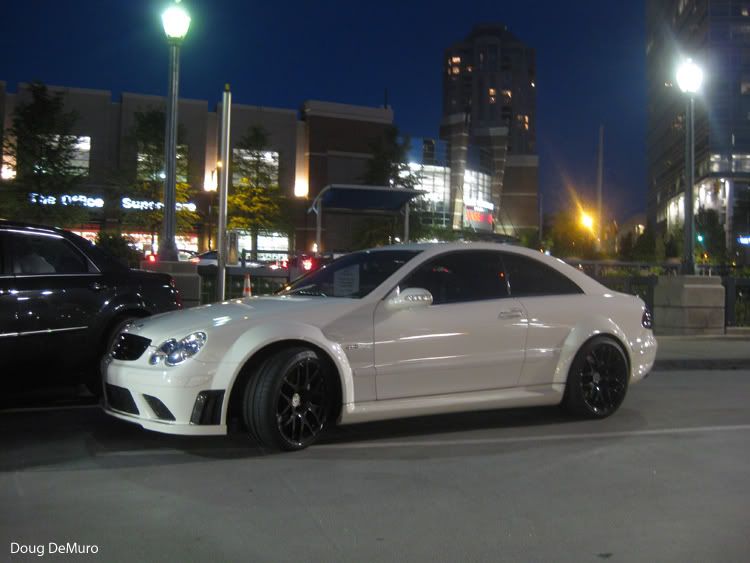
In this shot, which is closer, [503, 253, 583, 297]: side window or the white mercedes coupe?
the white mercedes coupe

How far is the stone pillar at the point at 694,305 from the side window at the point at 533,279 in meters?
8.79

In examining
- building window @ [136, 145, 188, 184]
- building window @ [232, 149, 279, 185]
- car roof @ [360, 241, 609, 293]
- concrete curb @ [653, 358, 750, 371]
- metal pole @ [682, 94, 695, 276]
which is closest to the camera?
car roof @ [360, 241, 609, 293]

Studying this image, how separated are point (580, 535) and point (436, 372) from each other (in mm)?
2176

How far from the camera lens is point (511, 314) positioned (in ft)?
21.6

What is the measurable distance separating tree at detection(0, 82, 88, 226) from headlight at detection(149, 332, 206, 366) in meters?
34.3

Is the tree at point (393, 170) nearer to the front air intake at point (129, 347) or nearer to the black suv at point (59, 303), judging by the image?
the black suv at point (59, 303)

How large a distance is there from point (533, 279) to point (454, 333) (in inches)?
45.1

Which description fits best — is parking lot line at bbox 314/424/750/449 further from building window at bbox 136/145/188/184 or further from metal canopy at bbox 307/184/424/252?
building window at bbox 136/145/188/184

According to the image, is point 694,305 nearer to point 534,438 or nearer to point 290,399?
point 534,438

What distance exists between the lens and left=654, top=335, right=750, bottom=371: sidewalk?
11.2m

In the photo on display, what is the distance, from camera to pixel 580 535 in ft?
13.6

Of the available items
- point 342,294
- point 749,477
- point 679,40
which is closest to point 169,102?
point 342,294

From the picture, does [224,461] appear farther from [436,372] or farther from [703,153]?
[703,153]

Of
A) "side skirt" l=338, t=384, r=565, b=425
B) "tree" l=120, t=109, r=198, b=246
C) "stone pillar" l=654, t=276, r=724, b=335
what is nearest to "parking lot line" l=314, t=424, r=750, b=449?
"side skirt" l=338, t=384, r=565, b=425
